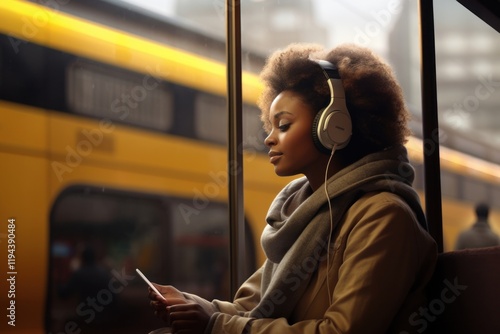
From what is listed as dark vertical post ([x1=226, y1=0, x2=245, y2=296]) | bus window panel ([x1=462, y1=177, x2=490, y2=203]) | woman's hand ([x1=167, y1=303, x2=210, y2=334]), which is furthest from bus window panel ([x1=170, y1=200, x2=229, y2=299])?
bus window panel ([x1=462, y1=177, x2=490, y2=203])

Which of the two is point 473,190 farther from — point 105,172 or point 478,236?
point 105,172

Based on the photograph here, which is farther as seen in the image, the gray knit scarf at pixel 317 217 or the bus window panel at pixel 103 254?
the bus window panel at pixel 103 254

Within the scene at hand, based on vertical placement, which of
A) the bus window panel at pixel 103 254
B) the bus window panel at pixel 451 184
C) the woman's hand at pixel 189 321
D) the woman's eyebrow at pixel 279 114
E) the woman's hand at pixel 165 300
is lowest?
the woman's hand at pixel 189 321

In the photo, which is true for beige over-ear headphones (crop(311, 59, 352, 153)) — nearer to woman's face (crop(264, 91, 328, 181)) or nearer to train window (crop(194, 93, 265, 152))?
woman's face (crop(264, 91, 328, 181))

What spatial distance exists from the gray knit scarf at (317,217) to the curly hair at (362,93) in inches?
2.0

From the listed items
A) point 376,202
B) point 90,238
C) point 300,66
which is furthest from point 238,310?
point 90,238

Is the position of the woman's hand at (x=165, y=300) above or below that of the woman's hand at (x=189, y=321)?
above

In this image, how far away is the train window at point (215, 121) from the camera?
2.95 m

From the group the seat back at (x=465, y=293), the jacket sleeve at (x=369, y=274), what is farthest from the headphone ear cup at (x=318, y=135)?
the seat back at (x=465, y=293)

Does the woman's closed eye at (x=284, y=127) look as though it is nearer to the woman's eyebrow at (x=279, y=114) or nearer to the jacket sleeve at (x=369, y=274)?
the woman's eyebrow at (x=279, y=114)

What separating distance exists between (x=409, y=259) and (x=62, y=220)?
4.67ft

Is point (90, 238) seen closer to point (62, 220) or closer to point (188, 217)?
point (62, 220)

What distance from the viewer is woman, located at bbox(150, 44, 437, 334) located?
1.30m

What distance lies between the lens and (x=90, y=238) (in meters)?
2.44
